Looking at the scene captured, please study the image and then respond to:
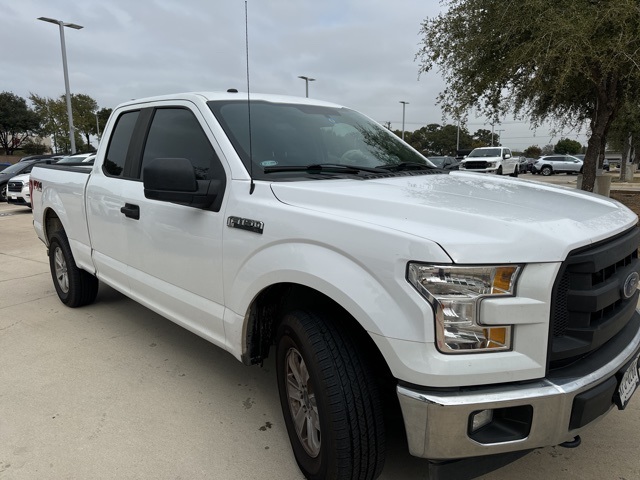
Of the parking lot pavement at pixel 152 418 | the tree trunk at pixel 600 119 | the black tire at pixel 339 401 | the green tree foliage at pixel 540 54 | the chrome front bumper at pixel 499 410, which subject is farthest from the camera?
the tree trunk at pixel 600 119

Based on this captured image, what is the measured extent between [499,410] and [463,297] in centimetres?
46

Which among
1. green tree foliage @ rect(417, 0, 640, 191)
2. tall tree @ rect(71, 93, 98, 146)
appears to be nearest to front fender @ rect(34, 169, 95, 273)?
green tree foliage @ rect(417, 0, 640, 191)

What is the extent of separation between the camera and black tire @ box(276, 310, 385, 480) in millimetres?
1978

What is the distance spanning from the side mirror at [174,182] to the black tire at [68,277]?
8.45 ft

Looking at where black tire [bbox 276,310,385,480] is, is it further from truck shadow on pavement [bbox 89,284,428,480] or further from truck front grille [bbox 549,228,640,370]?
truck front grille [bbox 549,228,640,370]

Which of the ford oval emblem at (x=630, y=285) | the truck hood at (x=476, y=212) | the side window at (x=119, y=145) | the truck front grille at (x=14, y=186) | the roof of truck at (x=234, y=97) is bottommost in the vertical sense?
the truck front grille at (x=14, y=186)

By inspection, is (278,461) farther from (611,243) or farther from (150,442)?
(611,243)

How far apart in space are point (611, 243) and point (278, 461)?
1.88 m

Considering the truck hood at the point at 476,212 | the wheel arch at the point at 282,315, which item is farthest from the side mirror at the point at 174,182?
the wheel arch at the point at 282,315

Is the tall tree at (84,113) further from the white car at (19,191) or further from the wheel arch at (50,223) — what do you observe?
the wheel arch at (50,223)

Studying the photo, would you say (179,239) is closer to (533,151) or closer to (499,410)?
(499,410)

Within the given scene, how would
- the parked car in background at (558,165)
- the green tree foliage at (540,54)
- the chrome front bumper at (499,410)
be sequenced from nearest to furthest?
the chrome front bumper at (499,410), the green tree foliage at (540,54), the parked car in background at (558,165)

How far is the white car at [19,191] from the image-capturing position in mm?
14258

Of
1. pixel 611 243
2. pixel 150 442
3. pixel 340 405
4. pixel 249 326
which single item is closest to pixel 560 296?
pixel 611 243
